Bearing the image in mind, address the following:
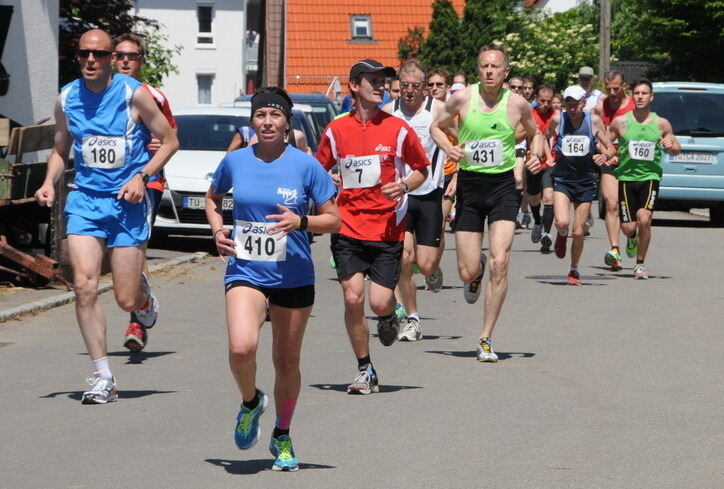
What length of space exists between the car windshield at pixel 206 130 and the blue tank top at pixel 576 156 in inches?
191

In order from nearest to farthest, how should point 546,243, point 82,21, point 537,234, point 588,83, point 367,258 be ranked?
point 367,258, point 588,83, point 546,243, point 537,234, point 82,21

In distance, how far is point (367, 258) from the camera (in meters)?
9.80

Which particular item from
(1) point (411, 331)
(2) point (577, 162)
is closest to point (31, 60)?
(2) point (577, 162)

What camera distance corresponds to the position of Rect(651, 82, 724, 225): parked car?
24.8m

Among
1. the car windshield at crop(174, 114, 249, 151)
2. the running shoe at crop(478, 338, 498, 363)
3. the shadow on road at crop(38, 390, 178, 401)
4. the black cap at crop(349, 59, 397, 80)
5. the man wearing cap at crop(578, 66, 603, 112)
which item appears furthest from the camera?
the car windshield at crop(174, 114, 249, 151)

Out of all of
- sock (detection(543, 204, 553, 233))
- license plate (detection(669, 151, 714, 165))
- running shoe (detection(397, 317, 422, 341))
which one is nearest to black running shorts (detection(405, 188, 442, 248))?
running shoe (detection(397, 317, 422, 341))

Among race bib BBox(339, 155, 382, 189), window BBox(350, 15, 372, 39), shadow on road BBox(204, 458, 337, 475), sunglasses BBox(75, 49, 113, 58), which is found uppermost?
window BBox(350, 15, 372, 39)

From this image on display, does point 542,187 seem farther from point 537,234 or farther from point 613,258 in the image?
point 613,258

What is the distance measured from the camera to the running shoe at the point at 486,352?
1079 centimetres

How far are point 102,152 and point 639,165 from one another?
8.88 meters

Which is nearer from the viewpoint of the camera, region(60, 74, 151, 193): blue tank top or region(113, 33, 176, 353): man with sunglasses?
region(60, 74, 151, 193): blue tank top

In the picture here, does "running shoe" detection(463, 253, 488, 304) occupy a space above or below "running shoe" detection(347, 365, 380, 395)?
above

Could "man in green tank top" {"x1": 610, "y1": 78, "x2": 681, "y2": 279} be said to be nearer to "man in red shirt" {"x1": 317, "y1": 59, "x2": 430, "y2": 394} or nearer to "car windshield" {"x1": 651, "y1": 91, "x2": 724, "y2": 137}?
"man in red shirt" {"x1": 317, "y1": 59, "x2": 430, "y2": 394}

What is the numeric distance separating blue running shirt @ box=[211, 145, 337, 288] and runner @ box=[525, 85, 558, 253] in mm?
13035
